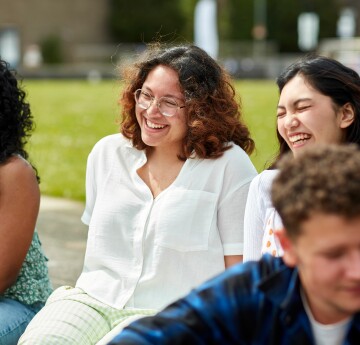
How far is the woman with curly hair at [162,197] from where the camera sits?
3432 millimetres

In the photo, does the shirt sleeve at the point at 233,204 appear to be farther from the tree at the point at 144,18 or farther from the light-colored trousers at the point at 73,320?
the tree at the point at 144,18

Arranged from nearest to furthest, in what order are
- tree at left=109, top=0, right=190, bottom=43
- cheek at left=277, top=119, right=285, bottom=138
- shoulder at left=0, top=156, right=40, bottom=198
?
cheek at left=277, top=119, right=285, bottom=138 → shoulder at left=0, top=156, right=40, bottom=198 → tree at left=109, top=0, right=190, bottom=43

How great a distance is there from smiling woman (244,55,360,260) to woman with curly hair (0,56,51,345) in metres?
0.92

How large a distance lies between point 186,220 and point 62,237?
3687 millimetres

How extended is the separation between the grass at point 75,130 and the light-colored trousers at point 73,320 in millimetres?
1020

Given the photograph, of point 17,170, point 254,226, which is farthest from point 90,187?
point 254,226

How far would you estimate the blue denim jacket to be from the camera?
1.97 metres

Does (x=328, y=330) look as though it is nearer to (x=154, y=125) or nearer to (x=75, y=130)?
(x=154, y=125)

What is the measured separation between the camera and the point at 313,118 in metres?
3.19

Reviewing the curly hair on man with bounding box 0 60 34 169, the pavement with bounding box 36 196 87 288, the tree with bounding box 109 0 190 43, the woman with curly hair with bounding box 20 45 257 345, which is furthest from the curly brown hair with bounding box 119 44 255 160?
the tree with bounding box 109 0 190 43

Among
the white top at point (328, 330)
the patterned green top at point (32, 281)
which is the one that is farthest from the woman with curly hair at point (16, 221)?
the white top at point (328, 330)

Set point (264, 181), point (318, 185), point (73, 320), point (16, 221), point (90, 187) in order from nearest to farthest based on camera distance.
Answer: point (318, 185)
point (264, 181)
point (73, 320)
point (16, 221)
point (90, 187)

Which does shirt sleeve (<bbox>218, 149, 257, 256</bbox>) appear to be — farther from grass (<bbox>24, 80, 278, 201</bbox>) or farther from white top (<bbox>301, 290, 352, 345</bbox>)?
white top (<bbox>301, 290, 352, 345</bbox>)

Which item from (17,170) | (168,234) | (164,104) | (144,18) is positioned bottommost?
(144,18)
